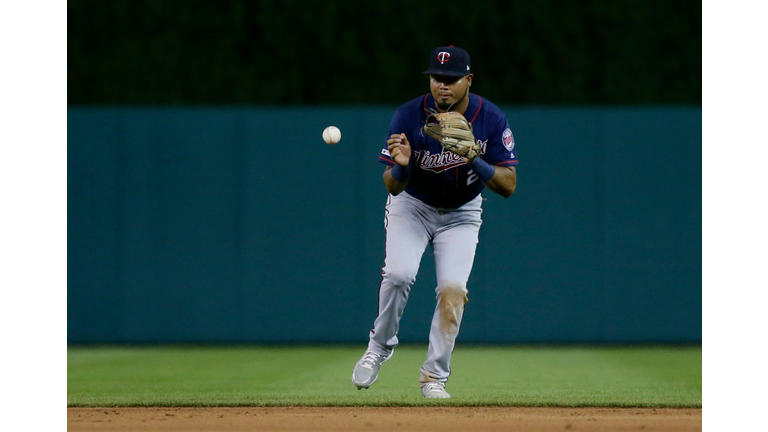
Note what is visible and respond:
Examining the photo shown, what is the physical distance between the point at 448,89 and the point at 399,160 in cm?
52

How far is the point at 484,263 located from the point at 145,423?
4.70m

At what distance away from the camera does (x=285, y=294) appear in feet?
30.2

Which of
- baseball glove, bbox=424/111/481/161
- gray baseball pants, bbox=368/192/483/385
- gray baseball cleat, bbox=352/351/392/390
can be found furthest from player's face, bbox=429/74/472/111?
gray baseball cleat, bbox=352/351/392/390

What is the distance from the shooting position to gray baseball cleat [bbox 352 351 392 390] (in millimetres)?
5828

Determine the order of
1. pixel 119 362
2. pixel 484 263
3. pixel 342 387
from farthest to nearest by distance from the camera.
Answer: pixel 484 263
pixel 119 362
pixel 342 387

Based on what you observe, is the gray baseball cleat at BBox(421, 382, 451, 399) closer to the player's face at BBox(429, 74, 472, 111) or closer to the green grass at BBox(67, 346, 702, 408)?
the green grass at BBox(67, 346, 702, 408)

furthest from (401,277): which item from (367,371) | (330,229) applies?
(330,229)

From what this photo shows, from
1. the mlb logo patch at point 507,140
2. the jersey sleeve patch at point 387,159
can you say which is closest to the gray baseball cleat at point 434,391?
the jersey sleeve patch at point 387,159

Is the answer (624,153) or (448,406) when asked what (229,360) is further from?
(624,153)

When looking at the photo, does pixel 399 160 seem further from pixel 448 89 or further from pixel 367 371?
pixel 367 371

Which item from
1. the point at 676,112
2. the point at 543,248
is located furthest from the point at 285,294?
A: the point at 676,112

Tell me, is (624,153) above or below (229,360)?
above

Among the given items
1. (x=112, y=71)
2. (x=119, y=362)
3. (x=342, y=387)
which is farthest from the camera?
(x=112, y=71)

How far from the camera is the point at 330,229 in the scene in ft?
30.2
